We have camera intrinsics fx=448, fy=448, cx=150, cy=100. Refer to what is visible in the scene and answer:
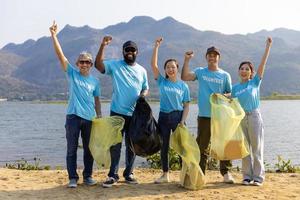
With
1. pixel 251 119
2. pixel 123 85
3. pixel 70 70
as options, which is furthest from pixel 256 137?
pixel 70 70

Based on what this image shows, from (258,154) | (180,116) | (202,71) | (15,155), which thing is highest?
(202,71)

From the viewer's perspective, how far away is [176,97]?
306 inches

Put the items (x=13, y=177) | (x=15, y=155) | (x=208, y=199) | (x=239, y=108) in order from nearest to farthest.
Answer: (x=208, y=199), (x=239, y=108), (x=13, y=177), (x=15, y=155)

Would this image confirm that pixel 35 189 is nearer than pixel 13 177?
Yes

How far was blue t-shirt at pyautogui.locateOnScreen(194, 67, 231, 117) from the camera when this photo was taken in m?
7.76

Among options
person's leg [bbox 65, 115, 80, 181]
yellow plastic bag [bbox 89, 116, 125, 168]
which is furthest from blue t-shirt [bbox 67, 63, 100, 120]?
yellow plastic bag [bbox 89, 116, 125, 168]

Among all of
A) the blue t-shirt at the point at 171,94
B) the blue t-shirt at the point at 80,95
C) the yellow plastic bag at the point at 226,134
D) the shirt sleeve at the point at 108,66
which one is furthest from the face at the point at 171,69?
the blue t-shirt at the point at 80,95

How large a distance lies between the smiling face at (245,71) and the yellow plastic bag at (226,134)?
2.43 ft

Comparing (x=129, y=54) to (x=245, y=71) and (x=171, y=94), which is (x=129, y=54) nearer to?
(x=171, y=94)

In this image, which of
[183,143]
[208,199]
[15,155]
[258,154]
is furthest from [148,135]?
[15,155]

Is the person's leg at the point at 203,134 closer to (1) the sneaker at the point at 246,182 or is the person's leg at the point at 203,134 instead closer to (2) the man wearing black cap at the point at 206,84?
(2) the man wearing black cap at the point at 206,84

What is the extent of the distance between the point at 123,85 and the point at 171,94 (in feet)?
2.85

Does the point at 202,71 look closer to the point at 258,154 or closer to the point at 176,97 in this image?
the point at 176,97

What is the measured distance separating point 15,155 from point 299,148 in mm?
16578
